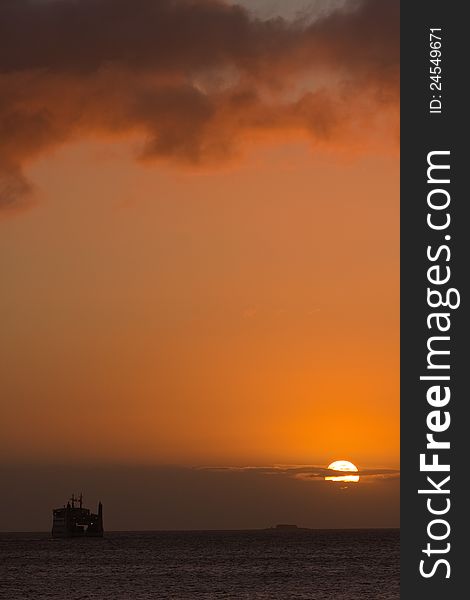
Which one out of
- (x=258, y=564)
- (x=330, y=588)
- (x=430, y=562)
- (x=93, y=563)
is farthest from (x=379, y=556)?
(x=430, y=562)

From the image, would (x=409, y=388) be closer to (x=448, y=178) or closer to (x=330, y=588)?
(x=448, y=178)

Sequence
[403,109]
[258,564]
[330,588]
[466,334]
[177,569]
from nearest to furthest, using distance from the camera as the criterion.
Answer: [466,334] < [403,109] < [330,588] < [177,569] < [258,564]

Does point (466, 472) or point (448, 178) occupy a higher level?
point (448, 178)

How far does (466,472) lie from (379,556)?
15375 cm

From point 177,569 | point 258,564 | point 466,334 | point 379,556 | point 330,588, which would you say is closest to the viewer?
point 466,334

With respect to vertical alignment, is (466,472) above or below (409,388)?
below

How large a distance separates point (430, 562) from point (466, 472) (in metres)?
2.82

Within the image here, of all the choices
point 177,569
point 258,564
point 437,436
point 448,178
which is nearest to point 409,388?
point 437,436

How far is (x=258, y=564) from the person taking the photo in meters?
158

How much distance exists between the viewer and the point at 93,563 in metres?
165

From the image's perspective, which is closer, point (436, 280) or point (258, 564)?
point (436, 280)

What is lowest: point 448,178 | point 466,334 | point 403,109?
point 466,334

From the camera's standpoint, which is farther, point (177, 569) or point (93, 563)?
point (93, 563)

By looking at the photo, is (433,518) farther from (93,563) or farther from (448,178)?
(93,563)
